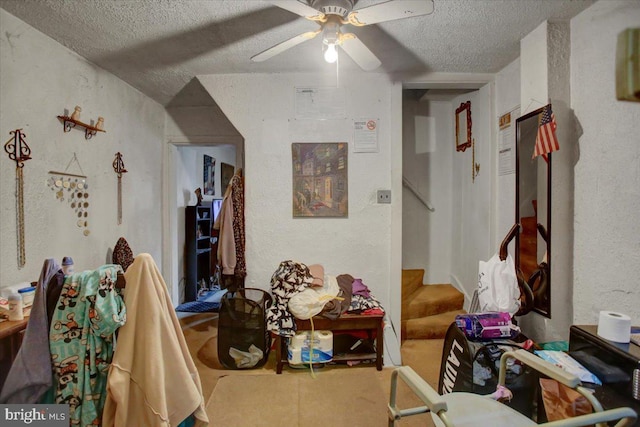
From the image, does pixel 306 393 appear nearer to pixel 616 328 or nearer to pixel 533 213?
pixel 616 328

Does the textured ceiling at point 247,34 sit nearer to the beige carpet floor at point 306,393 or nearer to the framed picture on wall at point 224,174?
the beige carpet floor at point 306,393

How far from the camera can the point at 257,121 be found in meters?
2.37

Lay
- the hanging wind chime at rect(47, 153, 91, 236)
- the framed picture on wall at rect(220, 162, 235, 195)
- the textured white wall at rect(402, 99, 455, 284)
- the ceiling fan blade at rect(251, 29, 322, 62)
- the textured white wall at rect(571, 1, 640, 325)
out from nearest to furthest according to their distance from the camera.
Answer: the textured white wall at rect(571, 1, 640, 325) < the ceiling fan blade at rect(251, 29, 322, 62) < the hanging wind chime at rect(47, 153, 91, 236) < the textured white wall at rect(402, 99, 455, 284) < the framed picture on wall at rect(220, 162, 235, 195)

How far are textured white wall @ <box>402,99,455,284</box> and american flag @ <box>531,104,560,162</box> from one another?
1.47 metres

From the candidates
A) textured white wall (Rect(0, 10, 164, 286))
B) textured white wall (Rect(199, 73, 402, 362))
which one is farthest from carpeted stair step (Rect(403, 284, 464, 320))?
textured white wall (Rect(0, 10, 164, 286))

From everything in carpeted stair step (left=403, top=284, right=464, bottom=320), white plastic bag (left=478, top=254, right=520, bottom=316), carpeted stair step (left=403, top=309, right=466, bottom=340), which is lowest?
carpeted stair step (left=403, top=309, right=466, bottom=340)

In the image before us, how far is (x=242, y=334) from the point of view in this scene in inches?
86.1

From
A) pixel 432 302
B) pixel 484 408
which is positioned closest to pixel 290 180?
pixel 432 302

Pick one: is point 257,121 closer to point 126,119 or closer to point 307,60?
point 307,60

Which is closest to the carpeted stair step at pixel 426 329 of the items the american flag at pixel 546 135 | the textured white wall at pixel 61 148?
the american flag at pixel 546 135

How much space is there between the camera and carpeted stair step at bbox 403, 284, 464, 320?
105 inches

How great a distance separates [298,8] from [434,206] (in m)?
2.41

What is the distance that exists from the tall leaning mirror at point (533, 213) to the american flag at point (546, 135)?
0.04 meters

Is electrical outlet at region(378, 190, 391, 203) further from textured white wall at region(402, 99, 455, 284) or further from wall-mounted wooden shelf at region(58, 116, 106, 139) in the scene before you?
wall-mounted wooden shelf at region(58, 116, 106, 139)
